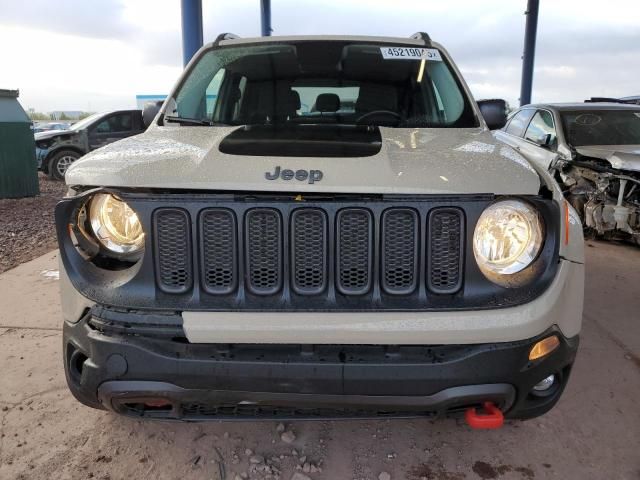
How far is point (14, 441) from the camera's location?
2.68m

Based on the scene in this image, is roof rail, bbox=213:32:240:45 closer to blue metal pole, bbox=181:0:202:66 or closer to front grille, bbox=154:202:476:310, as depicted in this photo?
front grille, bbox=154:202:476:310

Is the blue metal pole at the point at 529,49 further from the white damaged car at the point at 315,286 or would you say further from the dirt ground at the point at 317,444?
the white damaged car at the point at 315,286

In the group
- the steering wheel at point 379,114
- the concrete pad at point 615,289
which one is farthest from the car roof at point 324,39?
the concrete pad at point 615,289

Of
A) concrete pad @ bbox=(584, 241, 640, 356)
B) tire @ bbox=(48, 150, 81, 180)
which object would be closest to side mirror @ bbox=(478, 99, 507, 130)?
concrete pad @ bbox=(584, 241, 640, 356)

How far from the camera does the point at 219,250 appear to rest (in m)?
1.99

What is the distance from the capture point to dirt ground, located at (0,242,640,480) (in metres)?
2.48

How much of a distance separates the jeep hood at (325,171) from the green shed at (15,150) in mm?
8498

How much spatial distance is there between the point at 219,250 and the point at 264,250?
0.55ft

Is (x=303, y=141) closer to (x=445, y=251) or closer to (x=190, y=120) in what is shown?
(x=445, y=251)

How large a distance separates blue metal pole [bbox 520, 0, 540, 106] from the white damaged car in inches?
628

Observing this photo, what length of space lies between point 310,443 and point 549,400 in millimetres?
1159

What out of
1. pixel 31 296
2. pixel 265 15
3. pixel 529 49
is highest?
pixel 265 15

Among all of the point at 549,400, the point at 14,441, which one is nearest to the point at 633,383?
the point at 549,400

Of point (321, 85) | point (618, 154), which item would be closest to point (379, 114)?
point (321, 85)
